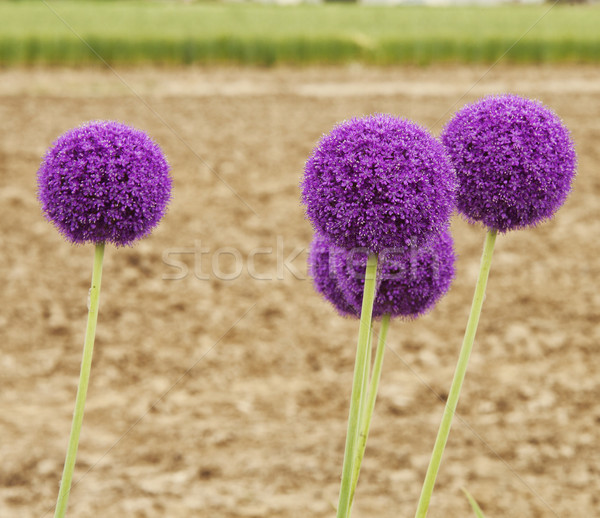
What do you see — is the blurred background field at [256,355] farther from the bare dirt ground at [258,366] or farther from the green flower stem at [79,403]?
the green flower stem at [79,403]

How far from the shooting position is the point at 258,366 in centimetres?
714

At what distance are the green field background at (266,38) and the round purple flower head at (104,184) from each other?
59.7 ft

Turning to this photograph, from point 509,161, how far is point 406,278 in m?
0.66

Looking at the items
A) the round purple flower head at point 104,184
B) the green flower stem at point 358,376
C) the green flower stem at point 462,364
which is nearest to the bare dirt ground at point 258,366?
the green flower stem at point 462,364

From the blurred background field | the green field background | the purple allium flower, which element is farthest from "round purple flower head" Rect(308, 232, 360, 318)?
the green field background

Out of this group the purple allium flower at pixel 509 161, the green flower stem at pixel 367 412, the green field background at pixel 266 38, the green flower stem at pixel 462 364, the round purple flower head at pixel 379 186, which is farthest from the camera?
the green field background at pixel 266 38

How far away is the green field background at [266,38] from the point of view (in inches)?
788

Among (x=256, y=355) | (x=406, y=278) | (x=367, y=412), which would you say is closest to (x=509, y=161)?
(x=406, y=278)

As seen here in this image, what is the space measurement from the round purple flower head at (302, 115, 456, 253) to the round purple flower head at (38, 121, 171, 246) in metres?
0.64

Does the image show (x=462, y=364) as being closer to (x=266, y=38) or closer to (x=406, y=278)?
(x=406, y=278)

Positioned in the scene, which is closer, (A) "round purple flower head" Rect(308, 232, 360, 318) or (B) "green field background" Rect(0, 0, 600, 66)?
(A) "round purple flower head" Rect(308, 232, 360, 318)

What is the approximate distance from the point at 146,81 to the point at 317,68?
5332 millimetres

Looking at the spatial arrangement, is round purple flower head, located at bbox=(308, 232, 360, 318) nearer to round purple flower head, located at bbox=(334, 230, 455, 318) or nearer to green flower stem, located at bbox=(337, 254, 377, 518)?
round purple flower head, located at bbox=(334, 230, 455, 318)

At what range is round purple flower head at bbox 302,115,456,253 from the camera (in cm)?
241
